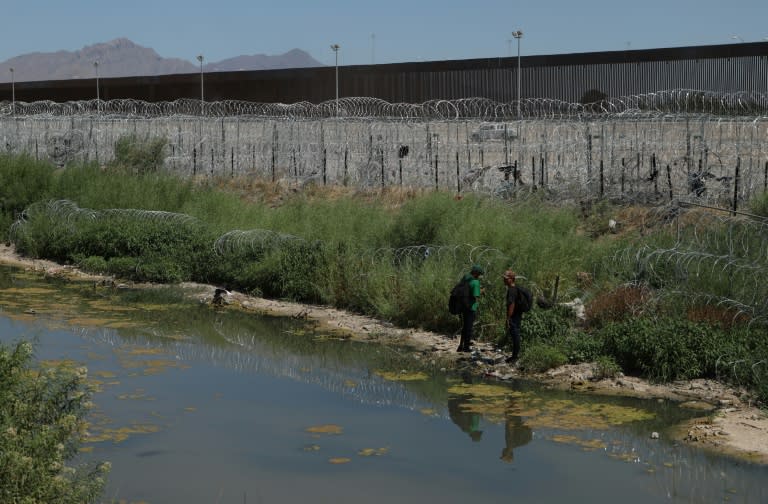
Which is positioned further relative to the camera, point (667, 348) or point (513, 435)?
point (667, 348)

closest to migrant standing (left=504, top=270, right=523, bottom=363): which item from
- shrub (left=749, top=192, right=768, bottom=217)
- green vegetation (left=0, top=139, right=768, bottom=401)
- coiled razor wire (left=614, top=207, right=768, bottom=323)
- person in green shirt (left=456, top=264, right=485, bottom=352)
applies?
green vegetation (left=0, top=139, right=768, bottom=401)

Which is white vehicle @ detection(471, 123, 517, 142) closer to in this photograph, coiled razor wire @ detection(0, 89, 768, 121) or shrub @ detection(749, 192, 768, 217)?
coiled razor wire @ detection(0, 89, 768, 121)

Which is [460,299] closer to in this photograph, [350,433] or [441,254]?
[441,254]

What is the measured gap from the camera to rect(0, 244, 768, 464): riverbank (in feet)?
42.7

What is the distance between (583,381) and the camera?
1579 centimetres

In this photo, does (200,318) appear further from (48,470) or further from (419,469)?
(48,470)

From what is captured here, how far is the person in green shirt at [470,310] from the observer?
1709 cm

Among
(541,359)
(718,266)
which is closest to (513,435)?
(541,359)

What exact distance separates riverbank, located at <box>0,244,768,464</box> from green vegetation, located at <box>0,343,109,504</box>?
7.22 meters

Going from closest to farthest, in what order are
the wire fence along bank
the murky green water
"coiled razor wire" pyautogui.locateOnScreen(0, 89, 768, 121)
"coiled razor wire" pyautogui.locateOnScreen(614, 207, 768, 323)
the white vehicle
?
1. the murky green water
2. "coiled razor wire" pyautogui.locateOnScreen(614, 207, 768, 323)
3. the wire fence along bank
4. "coiled razor wire" pyautogui.locateOnScreen(0, 89, 768, 121)
5. the white vehicle

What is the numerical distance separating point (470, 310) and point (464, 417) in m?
3.29

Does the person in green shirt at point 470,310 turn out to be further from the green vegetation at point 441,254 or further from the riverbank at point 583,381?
the green vegetation at point 441,254

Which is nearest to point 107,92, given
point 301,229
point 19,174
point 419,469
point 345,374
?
point 19,174

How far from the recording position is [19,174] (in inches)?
1265
